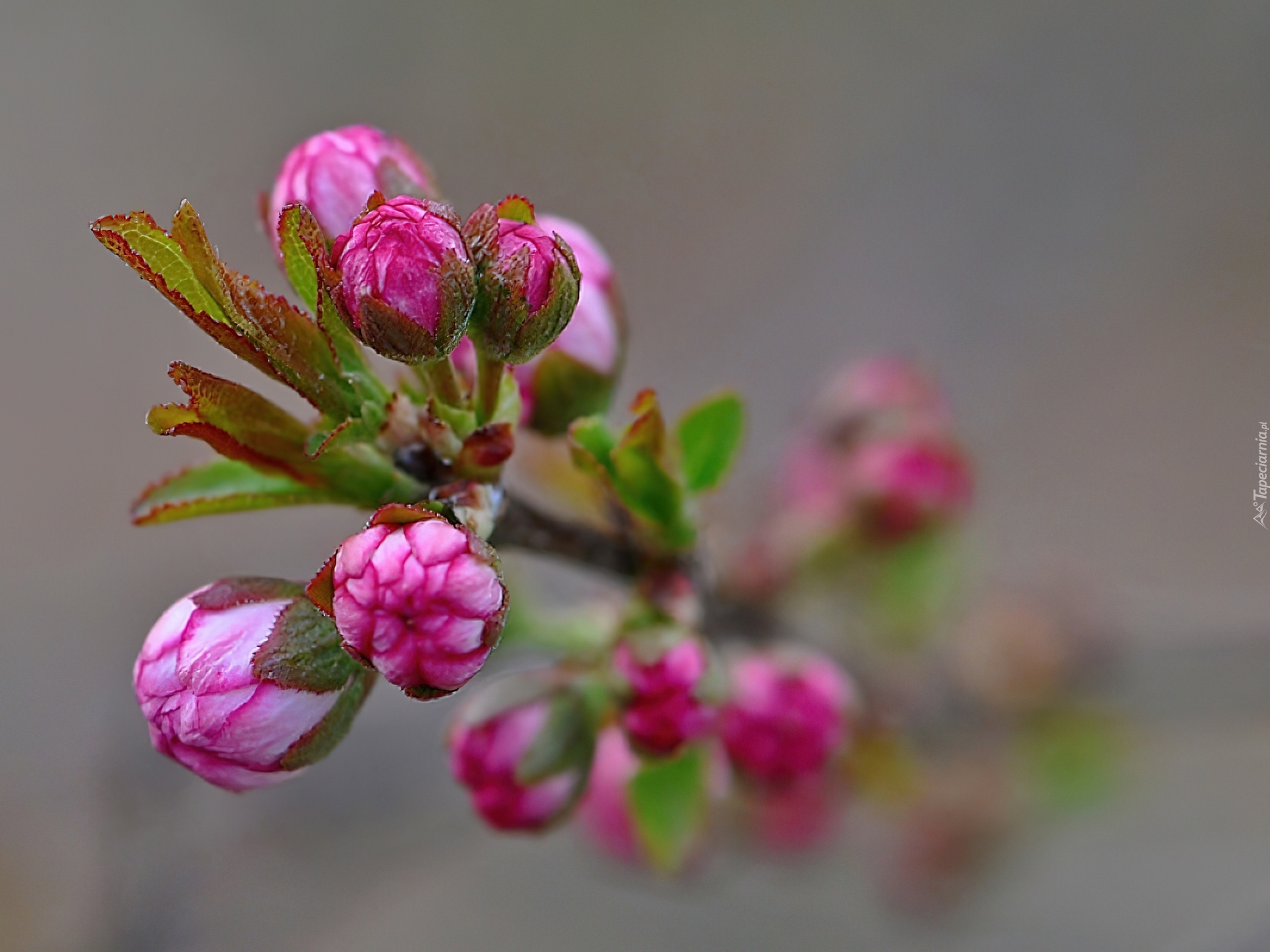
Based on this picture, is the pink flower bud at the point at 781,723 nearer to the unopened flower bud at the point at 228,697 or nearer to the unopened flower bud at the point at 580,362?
the unopened flower bud at the point at 580,362

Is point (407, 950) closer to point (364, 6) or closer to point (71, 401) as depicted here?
point (71, 401)

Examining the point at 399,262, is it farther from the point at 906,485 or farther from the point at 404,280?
the point at 906,485

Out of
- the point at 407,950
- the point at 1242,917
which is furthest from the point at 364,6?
the point at 1242,917

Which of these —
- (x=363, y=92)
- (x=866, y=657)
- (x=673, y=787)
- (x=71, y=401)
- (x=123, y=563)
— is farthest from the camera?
(x=363, y=92)

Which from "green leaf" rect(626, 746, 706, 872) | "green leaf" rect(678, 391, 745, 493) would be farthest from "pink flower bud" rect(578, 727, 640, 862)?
"green leaf" rect(678, 391, 745, 493)

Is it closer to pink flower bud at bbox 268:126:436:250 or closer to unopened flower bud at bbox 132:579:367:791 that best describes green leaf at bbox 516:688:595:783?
unopened flower bud at bbox 132:579:367:791

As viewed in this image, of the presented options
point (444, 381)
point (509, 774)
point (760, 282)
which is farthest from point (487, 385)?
point (760, 282)

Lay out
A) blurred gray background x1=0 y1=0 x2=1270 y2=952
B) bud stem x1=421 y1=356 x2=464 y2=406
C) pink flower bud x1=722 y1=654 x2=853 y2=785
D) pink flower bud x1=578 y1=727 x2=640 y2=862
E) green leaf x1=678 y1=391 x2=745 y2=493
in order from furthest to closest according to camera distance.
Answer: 1. blurred gray background x1=0 y1=0 x2=1270 y2=952
2. pink flower bud x1=578 y1=727 x2=640 y2=862
3. pink flower bud x1=722 y1=654 x2=853 y2=785
4. green leaf x1=678 y1=391 x2=745 y2=493
5. bud stem x1=421 y1=356 x2=464 y2=406
